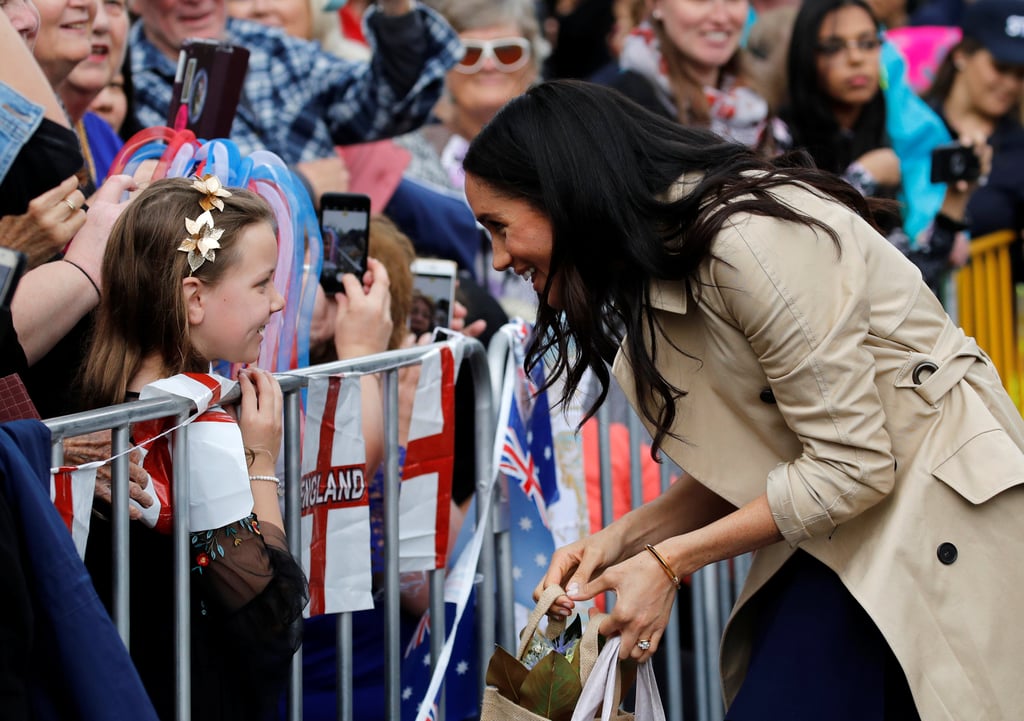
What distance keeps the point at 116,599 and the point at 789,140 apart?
454 centimetres

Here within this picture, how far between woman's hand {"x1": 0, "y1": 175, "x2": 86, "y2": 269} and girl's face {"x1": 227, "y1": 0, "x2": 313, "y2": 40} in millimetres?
2665

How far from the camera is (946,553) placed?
7.67ft

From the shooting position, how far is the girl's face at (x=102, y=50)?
3795 mm

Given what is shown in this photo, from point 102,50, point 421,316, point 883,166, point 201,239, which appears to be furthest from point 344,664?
point 883,166

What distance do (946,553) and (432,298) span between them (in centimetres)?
187

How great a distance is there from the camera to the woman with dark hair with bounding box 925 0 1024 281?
22.8 ft

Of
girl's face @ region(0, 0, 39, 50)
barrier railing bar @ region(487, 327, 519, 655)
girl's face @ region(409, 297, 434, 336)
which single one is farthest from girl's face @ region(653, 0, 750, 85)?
girl's face @ region(0, 0, 39, 50)

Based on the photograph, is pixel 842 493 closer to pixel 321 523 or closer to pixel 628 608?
pixel 628 608

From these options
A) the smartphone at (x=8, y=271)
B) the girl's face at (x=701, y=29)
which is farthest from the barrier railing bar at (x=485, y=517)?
the girl's face at (x=701, y=29)

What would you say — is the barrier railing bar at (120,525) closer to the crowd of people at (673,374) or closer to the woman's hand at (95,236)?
the crowd of people at (673,374)

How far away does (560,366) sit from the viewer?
2.61 m

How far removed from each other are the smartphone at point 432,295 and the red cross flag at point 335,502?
0.89m

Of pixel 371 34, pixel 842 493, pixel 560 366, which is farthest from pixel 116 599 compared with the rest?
pixel 371 34

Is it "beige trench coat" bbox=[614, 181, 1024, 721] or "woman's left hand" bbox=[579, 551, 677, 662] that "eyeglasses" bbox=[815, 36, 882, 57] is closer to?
"beige trench coat" bbox=[614, 181, 1024, 721]
